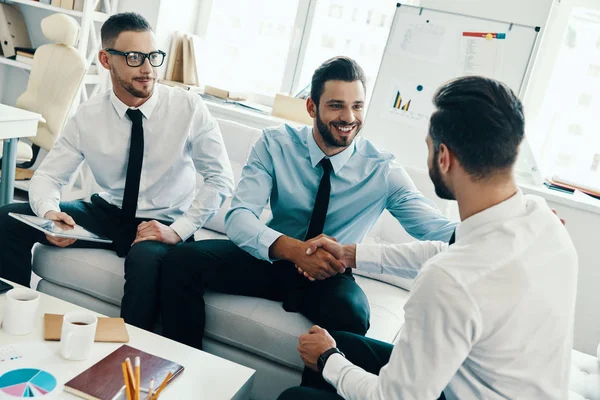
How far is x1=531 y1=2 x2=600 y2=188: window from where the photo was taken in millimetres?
2984

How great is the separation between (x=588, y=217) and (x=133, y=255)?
7.10 ft

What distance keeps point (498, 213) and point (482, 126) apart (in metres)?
0.16

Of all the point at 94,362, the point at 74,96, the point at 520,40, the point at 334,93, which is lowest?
the point at 94,362

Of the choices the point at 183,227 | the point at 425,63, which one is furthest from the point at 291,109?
the point at 183,227

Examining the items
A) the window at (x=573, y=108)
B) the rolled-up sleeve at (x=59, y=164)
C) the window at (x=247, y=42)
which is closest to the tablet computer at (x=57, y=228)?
the rolled-up sleeve at (x=59, y=164)

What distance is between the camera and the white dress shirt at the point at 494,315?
92 centimetres

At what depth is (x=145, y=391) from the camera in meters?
1.13

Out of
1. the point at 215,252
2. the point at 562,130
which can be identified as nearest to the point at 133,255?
the point at 215,252

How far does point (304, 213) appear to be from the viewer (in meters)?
1.94

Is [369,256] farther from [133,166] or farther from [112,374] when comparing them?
[133,166]

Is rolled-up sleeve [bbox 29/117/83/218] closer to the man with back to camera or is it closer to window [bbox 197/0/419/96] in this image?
the man with back to camera

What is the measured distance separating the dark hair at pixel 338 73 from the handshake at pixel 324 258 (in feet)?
1.73

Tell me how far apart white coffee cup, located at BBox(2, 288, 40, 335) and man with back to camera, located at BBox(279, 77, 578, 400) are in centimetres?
79

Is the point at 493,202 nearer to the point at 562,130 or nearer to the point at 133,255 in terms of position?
the point at 133,255
